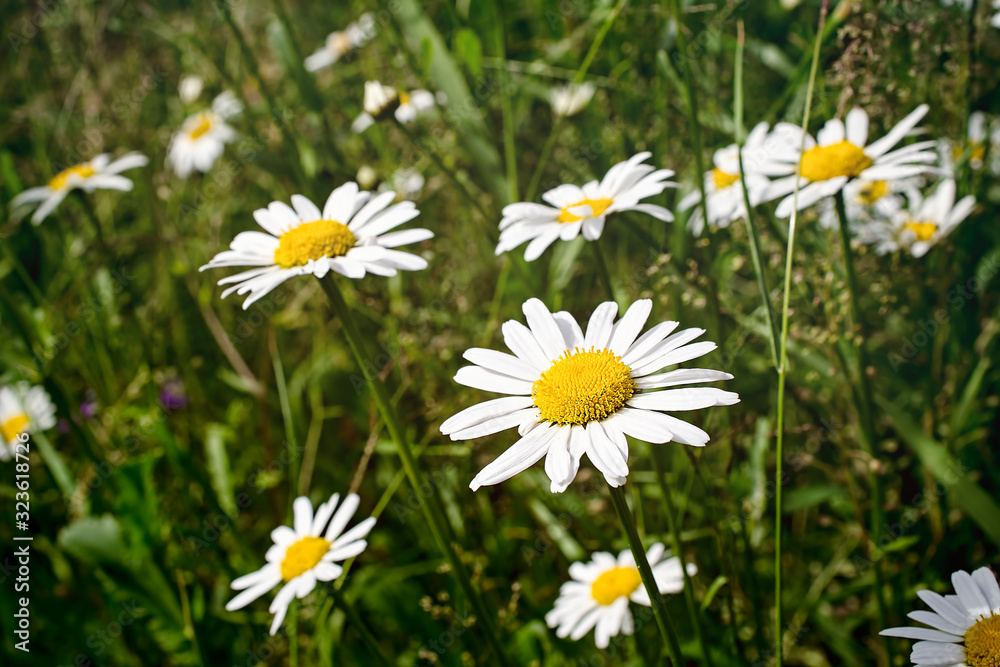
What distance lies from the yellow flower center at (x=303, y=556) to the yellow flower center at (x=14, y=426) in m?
1.37

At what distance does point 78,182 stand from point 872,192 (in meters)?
2.21

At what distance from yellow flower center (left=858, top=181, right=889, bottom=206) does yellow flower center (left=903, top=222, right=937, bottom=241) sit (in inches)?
4.0

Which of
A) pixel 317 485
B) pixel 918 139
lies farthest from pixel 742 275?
pixel 317 485

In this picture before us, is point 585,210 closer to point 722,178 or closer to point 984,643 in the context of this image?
point 722,178

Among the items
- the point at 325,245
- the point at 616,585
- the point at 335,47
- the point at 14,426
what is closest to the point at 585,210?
the point at 325,245

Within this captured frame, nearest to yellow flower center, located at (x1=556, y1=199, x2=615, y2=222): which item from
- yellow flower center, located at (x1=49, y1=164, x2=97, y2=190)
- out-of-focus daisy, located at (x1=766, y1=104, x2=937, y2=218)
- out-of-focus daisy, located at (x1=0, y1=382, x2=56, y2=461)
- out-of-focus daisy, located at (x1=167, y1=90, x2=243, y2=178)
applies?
out-of-focus daisy, located at (x1=766, y1=104, x2=937, y2=218)

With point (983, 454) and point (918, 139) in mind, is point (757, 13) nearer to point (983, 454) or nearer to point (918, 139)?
point (918, 139)

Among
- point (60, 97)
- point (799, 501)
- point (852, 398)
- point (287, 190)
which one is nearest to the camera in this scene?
point (852, 398)

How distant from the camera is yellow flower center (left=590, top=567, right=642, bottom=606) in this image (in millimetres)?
1427

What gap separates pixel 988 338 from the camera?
5.37 ft

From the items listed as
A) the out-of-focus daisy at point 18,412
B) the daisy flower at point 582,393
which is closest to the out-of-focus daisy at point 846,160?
the daisy flower at point 582,393

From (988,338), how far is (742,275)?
672mm

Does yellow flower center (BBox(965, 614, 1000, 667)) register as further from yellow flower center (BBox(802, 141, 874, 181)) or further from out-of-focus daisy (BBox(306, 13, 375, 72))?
out-of-focus daisy (BBox(306, 13, 375, 72))

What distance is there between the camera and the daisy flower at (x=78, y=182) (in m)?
2.32
